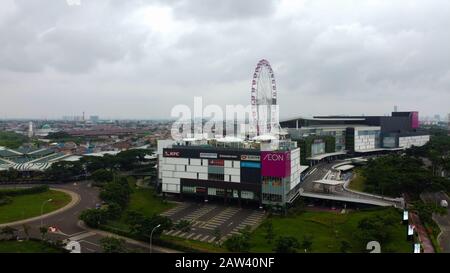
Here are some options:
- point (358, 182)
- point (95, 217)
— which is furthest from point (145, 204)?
point (358, 182)

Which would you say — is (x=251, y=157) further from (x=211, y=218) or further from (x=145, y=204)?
(x=145, y=204)

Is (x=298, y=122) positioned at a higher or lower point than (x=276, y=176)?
higher

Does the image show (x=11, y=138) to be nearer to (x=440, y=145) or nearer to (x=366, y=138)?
(x=366, y=138)

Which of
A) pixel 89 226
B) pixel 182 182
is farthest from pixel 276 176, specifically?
pixel 89 226

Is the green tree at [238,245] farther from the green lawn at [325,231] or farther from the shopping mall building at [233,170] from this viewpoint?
the shopping mall building at [233,170]
